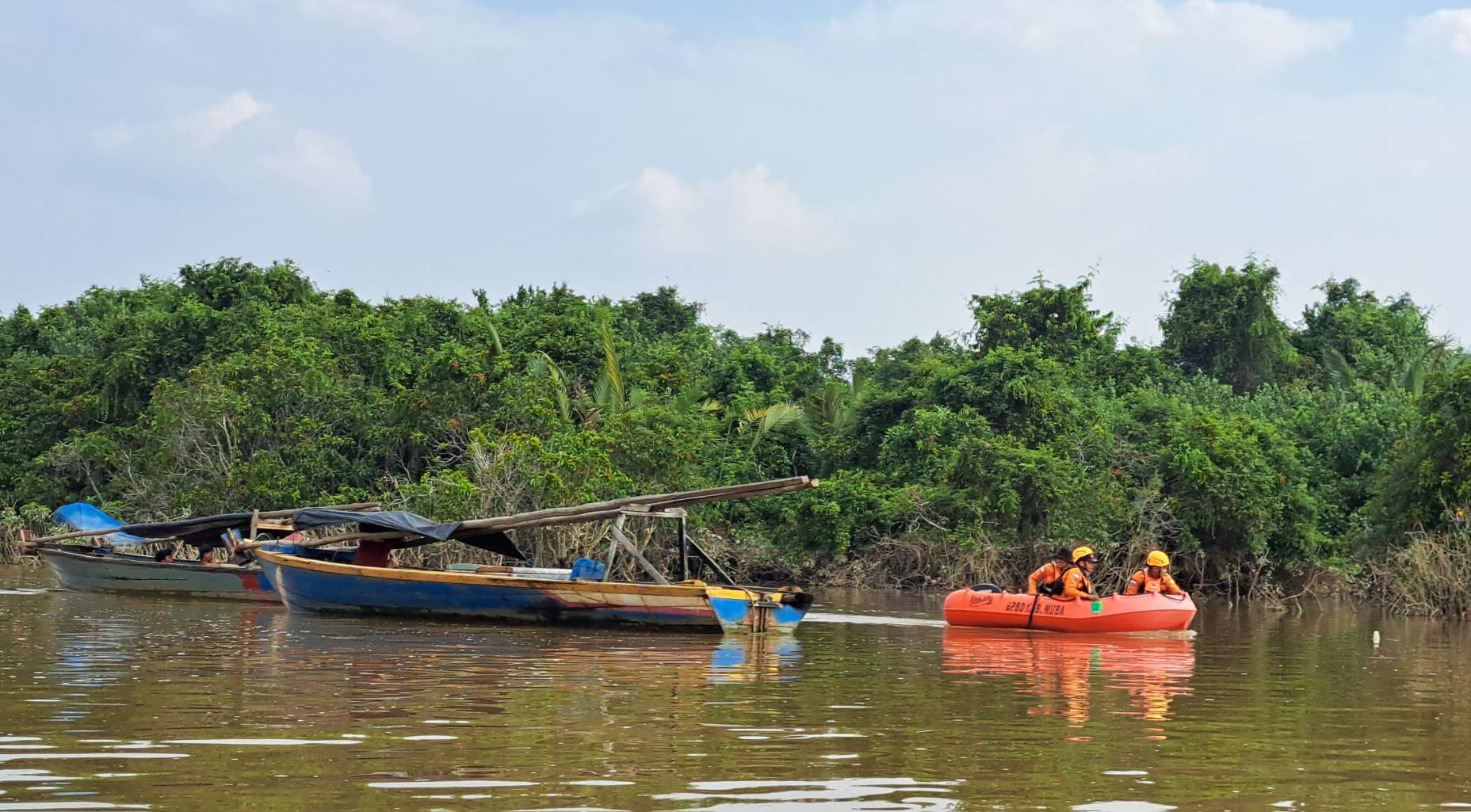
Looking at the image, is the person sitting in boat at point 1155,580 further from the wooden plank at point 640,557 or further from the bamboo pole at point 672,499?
the wooden plank at point 640,557

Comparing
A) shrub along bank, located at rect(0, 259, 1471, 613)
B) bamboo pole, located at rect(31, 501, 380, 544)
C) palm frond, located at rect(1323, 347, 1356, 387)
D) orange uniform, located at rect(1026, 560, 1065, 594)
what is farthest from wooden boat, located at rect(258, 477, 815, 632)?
palm frond, located at rect(1323, 347, 1356, 387)

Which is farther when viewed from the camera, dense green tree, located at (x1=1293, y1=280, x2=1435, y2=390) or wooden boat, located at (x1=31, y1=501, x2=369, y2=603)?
dense green tree, located at (x1=1293, y1=280, x2=1435, y2=390)

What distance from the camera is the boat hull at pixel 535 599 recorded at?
18797 millimetres

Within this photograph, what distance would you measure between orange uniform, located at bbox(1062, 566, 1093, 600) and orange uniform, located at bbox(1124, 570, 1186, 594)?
2.05 ft

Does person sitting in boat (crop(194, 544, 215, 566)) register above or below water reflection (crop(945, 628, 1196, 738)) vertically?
above

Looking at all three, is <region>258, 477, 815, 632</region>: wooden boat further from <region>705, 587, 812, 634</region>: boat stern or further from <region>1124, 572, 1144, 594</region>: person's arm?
<region>1124, 572, 1144, 594</region>: person's arm

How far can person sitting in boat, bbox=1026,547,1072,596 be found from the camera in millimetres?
21109

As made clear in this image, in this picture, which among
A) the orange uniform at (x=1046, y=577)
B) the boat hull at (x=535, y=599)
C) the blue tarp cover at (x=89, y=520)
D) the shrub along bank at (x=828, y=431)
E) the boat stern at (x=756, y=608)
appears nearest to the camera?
the boat stern at (x=756, y=608)

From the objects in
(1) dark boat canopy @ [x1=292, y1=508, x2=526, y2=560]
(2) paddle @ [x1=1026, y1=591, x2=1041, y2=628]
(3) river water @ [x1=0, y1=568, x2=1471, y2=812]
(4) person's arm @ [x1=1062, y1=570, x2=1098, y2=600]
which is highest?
(1) dark boat canopy @ [x1=292, y1=508, x2=526, y2=560]

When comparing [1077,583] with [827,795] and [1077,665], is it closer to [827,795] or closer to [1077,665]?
[1077,665]

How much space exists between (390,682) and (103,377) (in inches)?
1118

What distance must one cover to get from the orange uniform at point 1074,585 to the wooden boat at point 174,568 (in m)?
10.4

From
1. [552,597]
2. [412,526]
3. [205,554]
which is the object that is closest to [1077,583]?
[552,597]

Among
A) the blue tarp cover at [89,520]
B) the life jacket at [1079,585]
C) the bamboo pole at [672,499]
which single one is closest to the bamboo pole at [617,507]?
the bamboo pole at [672,499]
